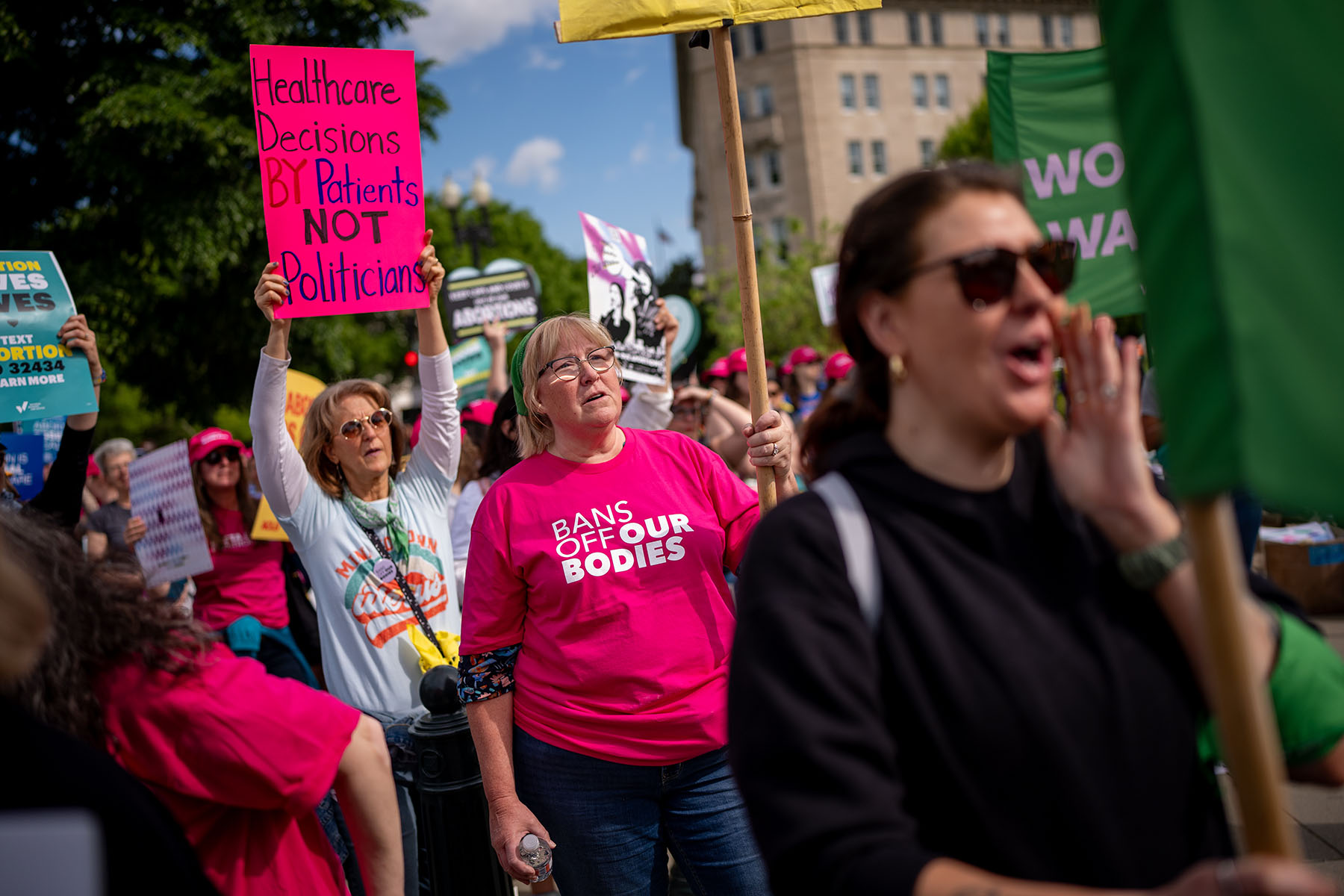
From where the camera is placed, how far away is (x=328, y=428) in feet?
12.6

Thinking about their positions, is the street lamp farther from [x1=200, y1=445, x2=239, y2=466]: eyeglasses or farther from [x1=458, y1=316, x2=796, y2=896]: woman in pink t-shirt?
[x1=458, y1=316, x2=796, y2=896]: woman in pink t-shirt

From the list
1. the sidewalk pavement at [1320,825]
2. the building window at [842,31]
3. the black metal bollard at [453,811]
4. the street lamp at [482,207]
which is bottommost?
the sidewalk pavement at [1320,825]

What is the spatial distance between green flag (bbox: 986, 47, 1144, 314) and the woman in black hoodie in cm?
395

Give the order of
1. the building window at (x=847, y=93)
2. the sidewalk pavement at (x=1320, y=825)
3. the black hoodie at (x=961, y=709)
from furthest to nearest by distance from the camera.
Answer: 1. the building window at (x=847, y=93)
2. the sidewalk pavement at (x=1320, y=825)
3. the black hoodie at (x=961, y=709)

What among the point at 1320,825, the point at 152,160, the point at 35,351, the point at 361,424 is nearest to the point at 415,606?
the point at 361,424

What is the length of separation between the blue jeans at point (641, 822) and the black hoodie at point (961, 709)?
133cm

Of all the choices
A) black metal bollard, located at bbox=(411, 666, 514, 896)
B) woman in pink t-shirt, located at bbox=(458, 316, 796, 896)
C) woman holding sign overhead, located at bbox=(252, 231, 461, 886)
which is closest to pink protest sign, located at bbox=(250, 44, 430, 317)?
woman holding sign overhead, located at bbox=(252, 231, 461, 886)

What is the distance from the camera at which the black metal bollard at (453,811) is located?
3.52 metres

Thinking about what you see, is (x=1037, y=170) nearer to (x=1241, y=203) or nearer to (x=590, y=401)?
(x=590, y=401)

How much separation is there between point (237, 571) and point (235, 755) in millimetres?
4129

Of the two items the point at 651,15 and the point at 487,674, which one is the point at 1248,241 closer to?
the point at 487,674

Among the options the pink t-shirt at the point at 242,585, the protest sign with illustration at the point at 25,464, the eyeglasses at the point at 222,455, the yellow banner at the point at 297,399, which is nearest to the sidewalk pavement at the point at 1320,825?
the pink t-shirt at the point at 242,585

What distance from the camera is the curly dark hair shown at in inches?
65.6

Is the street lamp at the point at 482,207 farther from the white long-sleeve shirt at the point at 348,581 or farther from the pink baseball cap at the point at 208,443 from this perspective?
the white long-sleeve shirt at the point at 348,581
